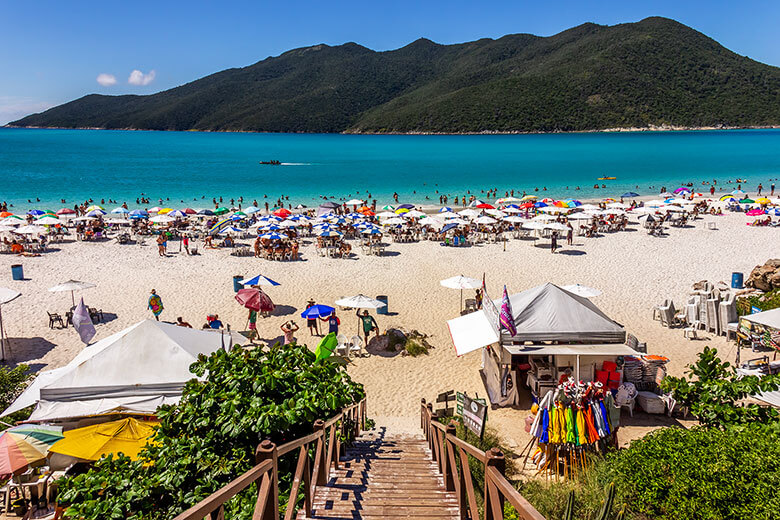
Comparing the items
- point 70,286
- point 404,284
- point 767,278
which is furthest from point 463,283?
point 70,286

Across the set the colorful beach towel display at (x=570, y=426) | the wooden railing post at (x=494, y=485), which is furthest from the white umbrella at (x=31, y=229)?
the wooden railing post at (x=494, y=485)

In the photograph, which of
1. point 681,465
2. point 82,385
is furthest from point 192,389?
point 681,465

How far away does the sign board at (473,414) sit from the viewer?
725 cm

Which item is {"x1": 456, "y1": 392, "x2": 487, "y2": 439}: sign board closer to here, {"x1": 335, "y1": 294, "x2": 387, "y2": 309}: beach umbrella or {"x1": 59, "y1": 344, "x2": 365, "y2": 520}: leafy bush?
{"x1": 59, "y1": 344, "x2": 365, "y2": 520}: leafy bush

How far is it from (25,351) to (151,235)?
16.1 m

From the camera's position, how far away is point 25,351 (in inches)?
488

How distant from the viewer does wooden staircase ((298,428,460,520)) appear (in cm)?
363

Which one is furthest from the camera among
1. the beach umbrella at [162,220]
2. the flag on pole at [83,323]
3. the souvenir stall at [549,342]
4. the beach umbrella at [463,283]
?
the beach umbrella at [162,220]

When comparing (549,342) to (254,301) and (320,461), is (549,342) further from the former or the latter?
(254,301)

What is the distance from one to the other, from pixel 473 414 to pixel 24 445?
621 cm

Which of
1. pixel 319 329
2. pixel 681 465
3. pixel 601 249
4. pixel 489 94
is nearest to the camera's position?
pixel 681 465

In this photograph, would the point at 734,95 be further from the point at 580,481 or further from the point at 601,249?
the point at 580,481

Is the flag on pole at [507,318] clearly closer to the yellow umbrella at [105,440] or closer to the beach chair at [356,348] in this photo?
the beach chair at [356,348]

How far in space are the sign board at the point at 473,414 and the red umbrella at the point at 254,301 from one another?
7.04 m
